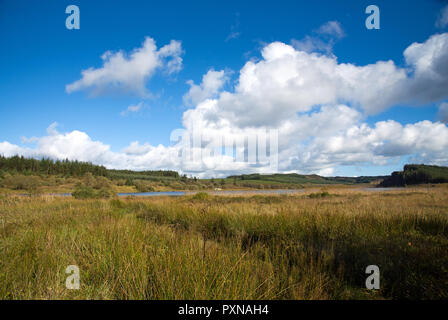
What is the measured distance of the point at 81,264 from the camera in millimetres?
3855

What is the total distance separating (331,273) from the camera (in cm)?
403

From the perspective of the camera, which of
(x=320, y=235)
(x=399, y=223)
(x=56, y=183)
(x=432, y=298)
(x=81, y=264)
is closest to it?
(x=432, y=298)

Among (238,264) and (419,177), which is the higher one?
(238,264)

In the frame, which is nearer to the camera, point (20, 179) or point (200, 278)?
point (200, 278)

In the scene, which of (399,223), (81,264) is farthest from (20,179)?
(399,223)

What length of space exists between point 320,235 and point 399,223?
3.28 meters

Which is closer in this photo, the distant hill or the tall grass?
the tall grass

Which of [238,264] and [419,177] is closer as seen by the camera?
[238,264]

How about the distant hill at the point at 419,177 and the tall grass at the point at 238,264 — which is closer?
the tall grass at the point at 238,264
